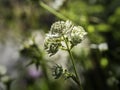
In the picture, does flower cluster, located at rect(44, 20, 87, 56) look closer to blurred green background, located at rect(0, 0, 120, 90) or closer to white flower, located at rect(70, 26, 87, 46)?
white flower, located at rect(70, 26, 87, 46)

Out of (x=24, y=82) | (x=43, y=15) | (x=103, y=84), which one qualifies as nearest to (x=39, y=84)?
(x=24, y=82)

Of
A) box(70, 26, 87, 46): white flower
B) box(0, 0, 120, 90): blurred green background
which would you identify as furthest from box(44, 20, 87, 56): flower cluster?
box(0, 0, 120, 90): blurred green background

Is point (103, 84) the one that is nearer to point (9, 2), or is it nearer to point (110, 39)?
point (110, 39)

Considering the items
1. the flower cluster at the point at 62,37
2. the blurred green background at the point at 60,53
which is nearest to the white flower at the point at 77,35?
the flower cluster at the point at 62,37

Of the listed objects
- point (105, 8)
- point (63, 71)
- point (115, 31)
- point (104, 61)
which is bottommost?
point (63, 71)

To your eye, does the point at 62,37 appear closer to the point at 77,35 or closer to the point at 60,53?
the point at 77,35

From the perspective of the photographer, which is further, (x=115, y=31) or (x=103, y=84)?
(x=115, y=31)

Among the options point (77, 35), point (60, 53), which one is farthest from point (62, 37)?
point (60, 53)
